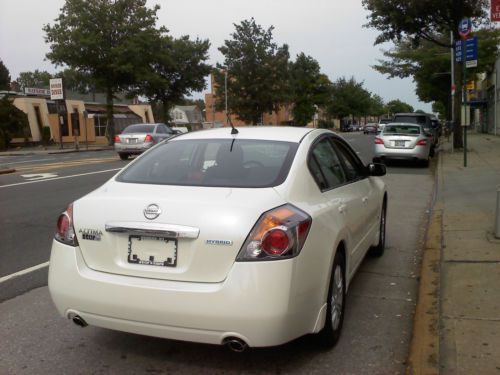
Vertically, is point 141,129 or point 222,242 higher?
point 141,129

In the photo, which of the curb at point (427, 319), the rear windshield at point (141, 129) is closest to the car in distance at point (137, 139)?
the rear windshield at point (141, 129)

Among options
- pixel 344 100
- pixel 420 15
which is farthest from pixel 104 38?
pixel 344 100

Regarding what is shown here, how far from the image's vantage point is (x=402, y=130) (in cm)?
1784

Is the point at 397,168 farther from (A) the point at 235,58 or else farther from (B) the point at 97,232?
(A) the point at 235,58

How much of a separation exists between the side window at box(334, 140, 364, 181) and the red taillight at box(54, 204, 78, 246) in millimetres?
2424

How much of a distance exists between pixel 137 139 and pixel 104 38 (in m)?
22.0

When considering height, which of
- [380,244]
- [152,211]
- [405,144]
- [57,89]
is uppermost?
[57,89]

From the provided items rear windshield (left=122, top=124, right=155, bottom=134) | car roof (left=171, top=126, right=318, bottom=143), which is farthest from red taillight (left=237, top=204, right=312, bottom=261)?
rear windshield (left=122, top=124, right=155, bottom=134)

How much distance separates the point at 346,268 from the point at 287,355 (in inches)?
31.8

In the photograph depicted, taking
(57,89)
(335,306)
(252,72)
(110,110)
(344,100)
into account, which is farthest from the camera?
(344,100)

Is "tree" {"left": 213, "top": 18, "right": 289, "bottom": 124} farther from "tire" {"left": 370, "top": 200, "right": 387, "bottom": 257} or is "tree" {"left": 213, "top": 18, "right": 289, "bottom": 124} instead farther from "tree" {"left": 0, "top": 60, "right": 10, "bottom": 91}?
"tire" {"left": 370, "top": 200, "right": 387, "bottom": 257}

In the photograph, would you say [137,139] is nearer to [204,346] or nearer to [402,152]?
[402,152]

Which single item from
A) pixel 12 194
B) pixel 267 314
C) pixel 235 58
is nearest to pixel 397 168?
pixel 12 194

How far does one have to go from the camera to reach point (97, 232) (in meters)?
3.40
